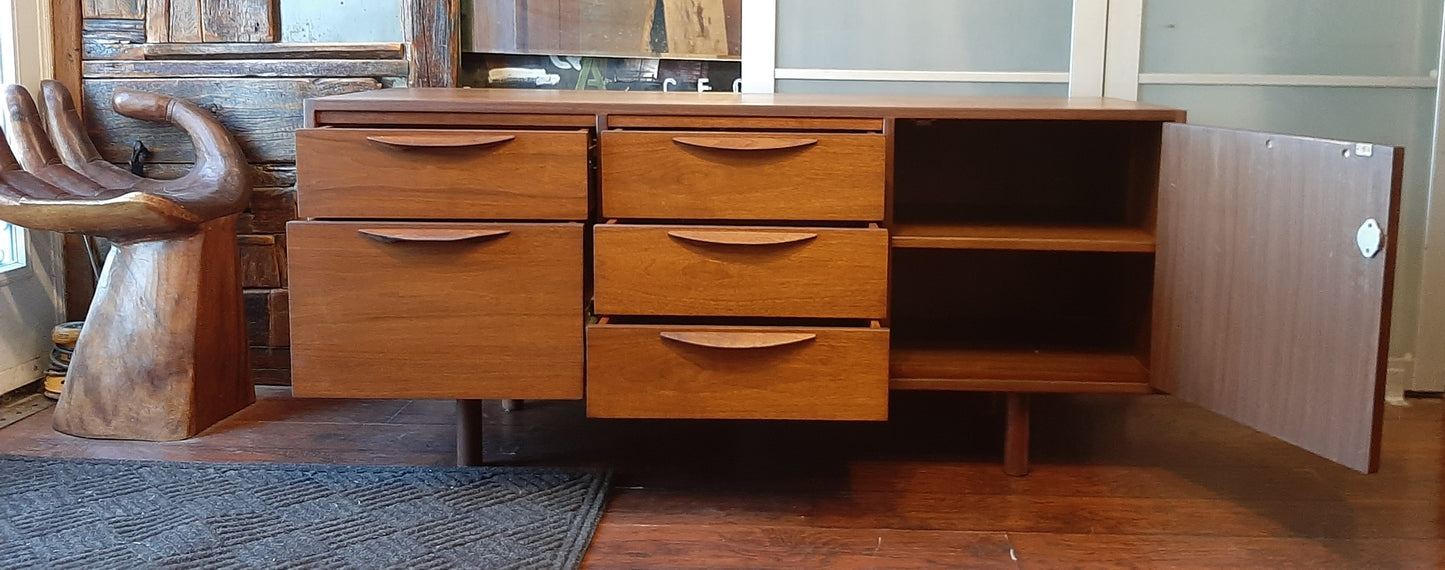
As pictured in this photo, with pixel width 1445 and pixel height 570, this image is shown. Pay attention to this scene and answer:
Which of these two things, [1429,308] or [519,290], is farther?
[1429,308]

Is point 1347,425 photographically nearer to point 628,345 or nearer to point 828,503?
point 828,503

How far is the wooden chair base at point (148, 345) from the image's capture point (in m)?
2.00

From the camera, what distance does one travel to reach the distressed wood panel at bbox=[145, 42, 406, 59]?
226 cm

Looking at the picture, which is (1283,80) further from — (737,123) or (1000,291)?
(737,123)

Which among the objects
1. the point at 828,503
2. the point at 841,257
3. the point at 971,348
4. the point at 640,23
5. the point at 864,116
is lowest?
the point at 828,503

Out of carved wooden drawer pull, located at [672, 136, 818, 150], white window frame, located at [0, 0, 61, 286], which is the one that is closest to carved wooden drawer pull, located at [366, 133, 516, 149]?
carved wooden drawer pull, located at [672, 136, 818, 150]

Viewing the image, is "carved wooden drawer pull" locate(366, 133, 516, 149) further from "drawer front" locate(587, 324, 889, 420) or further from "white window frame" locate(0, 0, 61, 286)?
"white window frame" locate(0, 0, 61, 286)

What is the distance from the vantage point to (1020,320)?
2.22m

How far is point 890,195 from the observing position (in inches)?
66.0

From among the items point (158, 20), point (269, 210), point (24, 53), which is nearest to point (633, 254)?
point (269, 210)

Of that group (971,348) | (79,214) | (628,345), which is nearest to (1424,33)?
(971,348)

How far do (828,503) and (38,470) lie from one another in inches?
47.2

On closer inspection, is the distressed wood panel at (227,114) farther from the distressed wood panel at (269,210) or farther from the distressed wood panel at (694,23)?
the distressed wood panel at (694,23)

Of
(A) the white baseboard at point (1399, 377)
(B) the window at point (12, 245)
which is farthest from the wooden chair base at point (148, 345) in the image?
Result: (A) the white baseboard at point (1399, 377)
